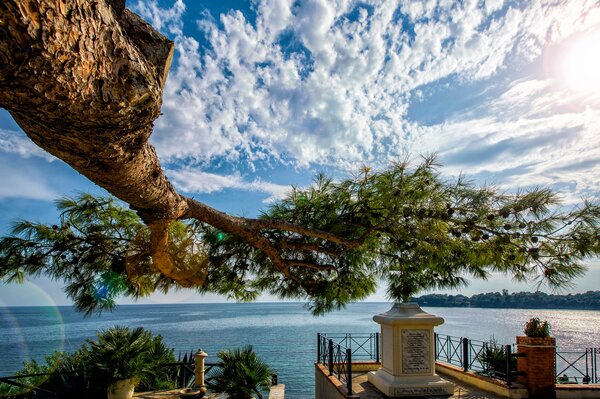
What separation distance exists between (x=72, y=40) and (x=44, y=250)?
5935 millimetres

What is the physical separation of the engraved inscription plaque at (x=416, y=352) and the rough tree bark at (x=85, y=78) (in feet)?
23.4

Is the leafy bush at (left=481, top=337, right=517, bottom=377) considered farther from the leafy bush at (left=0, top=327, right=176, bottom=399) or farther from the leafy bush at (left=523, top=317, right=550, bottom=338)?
the leafy bush at (left=0, top=327, right=176, bottom=399)

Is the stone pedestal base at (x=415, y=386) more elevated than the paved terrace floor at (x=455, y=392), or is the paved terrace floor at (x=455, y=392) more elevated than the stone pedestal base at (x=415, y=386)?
the stone pedestal base at (x=415, y=386)

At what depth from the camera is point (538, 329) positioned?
25.7ft

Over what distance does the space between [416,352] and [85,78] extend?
26.7ft

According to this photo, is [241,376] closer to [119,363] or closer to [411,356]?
[119,363]

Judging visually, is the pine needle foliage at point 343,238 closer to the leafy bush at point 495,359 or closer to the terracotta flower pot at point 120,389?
the terracotta flower pot at point 120,389

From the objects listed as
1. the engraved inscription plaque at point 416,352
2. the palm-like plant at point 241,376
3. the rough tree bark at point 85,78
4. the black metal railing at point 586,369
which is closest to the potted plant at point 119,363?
the palm-like plant at point 241,376

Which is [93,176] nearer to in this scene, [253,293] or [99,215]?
[99,215]

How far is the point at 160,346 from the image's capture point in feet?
39.9

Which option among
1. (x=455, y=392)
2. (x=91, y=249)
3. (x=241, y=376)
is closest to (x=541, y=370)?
(x=455, y=392)

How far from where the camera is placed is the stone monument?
7.77 m

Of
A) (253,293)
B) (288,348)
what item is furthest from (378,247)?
(288,348)

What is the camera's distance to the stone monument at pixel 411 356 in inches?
306
